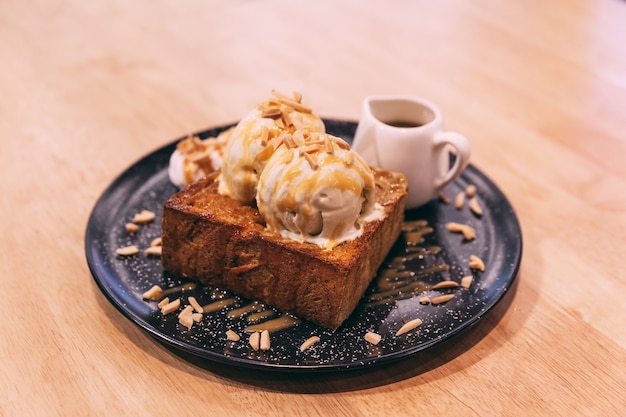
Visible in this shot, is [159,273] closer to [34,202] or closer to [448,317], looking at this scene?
[34,202]

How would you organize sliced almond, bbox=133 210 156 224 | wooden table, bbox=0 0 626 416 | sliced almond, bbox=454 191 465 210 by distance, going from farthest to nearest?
sliced almond, bbox=454 191 465 210
sliced almond, bbox=133 210 156 224
wooden table, bbox=0 0 626 416

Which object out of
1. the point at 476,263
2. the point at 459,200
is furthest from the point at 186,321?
the point at 459,200

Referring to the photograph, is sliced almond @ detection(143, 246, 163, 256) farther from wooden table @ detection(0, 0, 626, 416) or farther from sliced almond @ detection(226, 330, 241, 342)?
sliced almond @ detection(226, 330, 241, 342)

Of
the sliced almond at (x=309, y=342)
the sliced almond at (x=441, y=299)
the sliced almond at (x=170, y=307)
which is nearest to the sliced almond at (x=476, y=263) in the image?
the sliced almond at (x=441, y=299)

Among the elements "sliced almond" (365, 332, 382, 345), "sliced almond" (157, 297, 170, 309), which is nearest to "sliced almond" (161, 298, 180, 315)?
"sliced almond" (157, 297, 170, 309)

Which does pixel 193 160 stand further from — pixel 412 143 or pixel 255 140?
pixel 412 143

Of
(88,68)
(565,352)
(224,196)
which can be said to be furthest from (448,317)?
(88,68)

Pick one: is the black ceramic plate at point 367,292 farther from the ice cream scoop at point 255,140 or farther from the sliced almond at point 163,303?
the ice cream scoop at point 255,140
